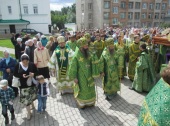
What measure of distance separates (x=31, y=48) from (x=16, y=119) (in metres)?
3.30

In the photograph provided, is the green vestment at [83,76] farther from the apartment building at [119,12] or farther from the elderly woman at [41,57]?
the apartment building at [119,12]

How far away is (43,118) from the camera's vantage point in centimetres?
514

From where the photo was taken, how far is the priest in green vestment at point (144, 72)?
6223mm

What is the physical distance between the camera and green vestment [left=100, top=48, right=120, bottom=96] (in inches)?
229

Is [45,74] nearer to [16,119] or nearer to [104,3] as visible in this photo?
[16,119]

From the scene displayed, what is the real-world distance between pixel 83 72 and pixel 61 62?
1.41 metres

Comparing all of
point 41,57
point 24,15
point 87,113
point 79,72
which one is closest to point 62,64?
point 41,57

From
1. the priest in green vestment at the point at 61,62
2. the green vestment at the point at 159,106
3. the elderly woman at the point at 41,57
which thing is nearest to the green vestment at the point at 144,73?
the priest in green vestment at the point at 61,62

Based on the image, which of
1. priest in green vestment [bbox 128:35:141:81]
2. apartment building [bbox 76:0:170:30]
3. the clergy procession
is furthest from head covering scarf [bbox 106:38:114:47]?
apartment building [bbox 76:0:170:30]

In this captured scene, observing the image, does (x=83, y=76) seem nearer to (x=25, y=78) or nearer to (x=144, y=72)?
(x=25, y=78)

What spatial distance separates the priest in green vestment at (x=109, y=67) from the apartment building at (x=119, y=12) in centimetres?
3940

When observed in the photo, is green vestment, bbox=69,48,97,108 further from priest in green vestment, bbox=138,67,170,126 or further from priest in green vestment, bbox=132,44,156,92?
priest in green vestment, bbox=138,67,170,126

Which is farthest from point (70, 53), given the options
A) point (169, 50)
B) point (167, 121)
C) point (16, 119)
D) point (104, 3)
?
point (104, 3)

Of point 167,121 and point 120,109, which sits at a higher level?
point 167,121
